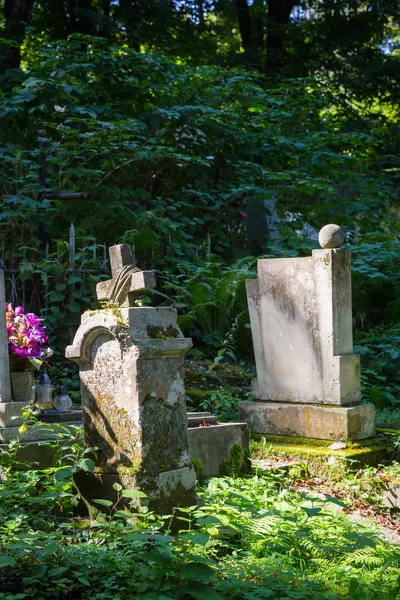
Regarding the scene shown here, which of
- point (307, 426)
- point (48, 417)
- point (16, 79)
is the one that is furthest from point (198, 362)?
point (16, 79)

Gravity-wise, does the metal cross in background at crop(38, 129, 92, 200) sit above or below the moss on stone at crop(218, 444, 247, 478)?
above

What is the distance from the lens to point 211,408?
840 cm

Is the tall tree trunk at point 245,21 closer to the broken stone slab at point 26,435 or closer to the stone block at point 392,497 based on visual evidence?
the stone block at point 392,497

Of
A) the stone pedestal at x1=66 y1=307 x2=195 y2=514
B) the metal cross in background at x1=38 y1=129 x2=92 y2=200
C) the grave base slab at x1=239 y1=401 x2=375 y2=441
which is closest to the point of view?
the stone pedestal at x1=66 y1=307 x2=195 y2=514

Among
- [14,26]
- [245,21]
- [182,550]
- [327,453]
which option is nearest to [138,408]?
[182,550]

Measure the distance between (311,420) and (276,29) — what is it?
12.9m

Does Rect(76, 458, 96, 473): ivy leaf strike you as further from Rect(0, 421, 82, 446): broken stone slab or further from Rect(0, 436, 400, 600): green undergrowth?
Rect(0, 421, 82, 446): broken stone slab

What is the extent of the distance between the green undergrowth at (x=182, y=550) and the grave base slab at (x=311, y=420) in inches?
53.9

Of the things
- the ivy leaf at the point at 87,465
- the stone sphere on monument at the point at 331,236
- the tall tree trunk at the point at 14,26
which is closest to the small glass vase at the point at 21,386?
the ivy leaf at the point at 87,465

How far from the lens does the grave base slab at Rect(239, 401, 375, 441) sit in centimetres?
693

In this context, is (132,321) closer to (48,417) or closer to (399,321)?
(48,417)

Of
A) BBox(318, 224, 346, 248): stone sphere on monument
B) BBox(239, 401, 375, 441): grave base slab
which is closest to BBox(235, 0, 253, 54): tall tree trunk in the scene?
BBox(318, 224, 346, 248): stone sphere on monument

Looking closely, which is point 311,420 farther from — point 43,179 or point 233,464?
point 43,179

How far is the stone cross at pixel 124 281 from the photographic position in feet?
16.0
